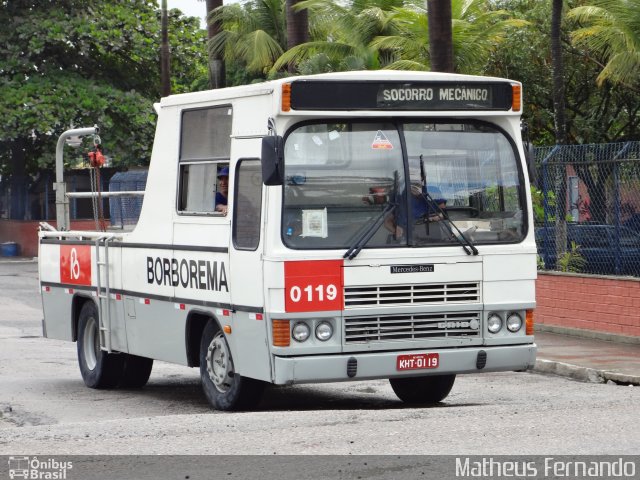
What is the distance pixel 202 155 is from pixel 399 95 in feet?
6.58

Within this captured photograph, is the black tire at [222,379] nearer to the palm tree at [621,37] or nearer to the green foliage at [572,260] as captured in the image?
the green foliage at [572,260]

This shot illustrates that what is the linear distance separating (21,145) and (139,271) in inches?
1329

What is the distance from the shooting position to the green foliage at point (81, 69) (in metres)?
41.7

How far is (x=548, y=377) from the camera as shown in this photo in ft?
49.3

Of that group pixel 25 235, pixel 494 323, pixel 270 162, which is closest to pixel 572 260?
pixel 494 323

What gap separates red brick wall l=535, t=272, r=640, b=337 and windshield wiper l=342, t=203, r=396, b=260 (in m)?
7.10

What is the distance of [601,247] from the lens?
18.0 m

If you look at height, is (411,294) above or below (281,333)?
above

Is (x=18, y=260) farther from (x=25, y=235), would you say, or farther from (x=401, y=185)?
(x=401, y=185)

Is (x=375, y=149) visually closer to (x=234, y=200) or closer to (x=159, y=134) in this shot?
(x=234, y=200)

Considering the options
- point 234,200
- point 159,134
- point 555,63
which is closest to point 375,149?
point 234,200

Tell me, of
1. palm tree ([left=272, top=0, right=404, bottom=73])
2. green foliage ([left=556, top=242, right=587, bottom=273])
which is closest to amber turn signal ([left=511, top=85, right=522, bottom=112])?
green foliage ([left=556, top=242, right=587, bottom=273])

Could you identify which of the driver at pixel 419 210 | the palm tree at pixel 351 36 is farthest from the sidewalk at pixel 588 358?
the palm tree at pixel 351 36

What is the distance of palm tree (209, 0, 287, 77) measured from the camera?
31.3 m
